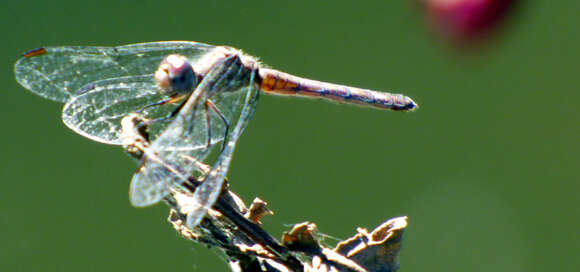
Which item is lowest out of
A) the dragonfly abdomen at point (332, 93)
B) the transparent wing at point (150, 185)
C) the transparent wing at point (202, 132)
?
the transparent wing at point (150, 185)

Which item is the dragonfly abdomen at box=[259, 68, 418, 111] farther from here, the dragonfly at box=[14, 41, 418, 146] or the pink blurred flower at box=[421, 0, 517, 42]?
the pink blurred flower at box=[421, 0, 517, 42]

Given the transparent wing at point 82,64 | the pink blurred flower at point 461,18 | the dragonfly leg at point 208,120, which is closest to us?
the pink blurred flower at point 461,18

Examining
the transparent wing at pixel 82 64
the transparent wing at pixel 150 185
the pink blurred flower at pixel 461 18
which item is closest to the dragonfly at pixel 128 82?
the transparent wing at pixel 82 64

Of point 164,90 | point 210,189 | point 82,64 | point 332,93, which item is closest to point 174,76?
point 164,90

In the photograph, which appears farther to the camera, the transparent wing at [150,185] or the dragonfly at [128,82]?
the dragonfly at [128,82]

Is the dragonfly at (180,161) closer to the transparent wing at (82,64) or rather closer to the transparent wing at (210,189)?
the transparent wing at (210,189)

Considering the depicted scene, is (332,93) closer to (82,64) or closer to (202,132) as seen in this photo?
(202,132)

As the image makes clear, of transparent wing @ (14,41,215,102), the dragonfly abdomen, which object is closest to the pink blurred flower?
the dragonfly abdomen
